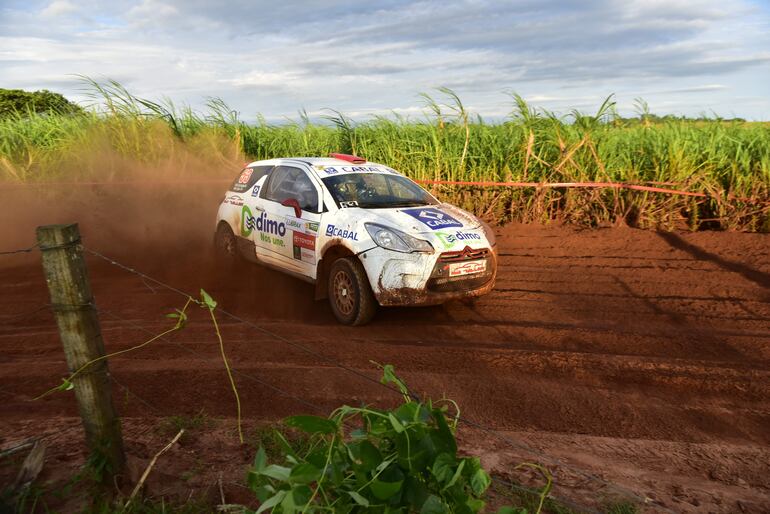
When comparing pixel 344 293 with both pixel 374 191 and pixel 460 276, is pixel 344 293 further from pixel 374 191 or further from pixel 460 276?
pixel 374 191

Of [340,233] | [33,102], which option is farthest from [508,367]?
[33,102]

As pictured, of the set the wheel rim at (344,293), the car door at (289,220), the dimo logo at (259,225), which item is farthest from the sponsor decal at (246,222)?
the wheel rim at (344,293)

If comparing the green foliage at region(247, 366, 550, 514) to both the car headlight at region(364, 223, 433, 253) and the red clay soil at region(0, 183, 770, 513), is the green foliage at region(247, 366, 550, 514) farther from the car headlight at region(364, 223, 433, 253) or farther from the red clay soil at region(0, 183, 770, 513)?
the car headlight at region(364, 223, 433, 253)

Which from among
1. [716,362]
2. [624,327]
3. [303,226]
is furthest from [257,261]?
[716,362]

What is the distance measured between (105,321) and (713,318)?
695cm

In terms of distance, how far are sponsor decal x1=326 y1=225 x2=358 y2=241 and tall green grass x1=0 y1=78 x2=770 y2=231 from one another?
5.37 m

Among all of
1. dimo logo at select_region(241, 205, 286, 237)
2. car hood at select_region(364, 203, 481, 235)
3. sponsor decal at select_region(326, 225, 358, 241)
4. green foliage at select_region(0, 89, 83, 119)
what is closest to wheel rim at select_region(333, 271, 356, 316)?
sponsor decal at select_region(326, 225, 358, 241)

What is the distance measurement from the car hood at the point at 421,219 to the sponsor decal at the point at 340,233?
24 centimetres

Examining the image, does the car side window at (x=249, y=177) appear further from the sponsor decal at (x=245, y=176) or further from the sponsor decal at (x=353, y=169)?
the sponsor decal at (x=353, y=169)

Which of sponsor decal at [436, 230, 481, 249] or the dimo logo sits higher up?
the dimo logo

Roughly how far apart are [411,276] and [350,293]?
30.2 inches

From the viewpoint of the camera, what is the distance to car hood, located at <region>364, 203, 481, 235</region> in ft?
20.2

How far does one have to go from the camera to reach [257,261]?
25.7ft

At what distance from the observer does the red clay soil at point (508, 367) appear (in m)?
3.62
